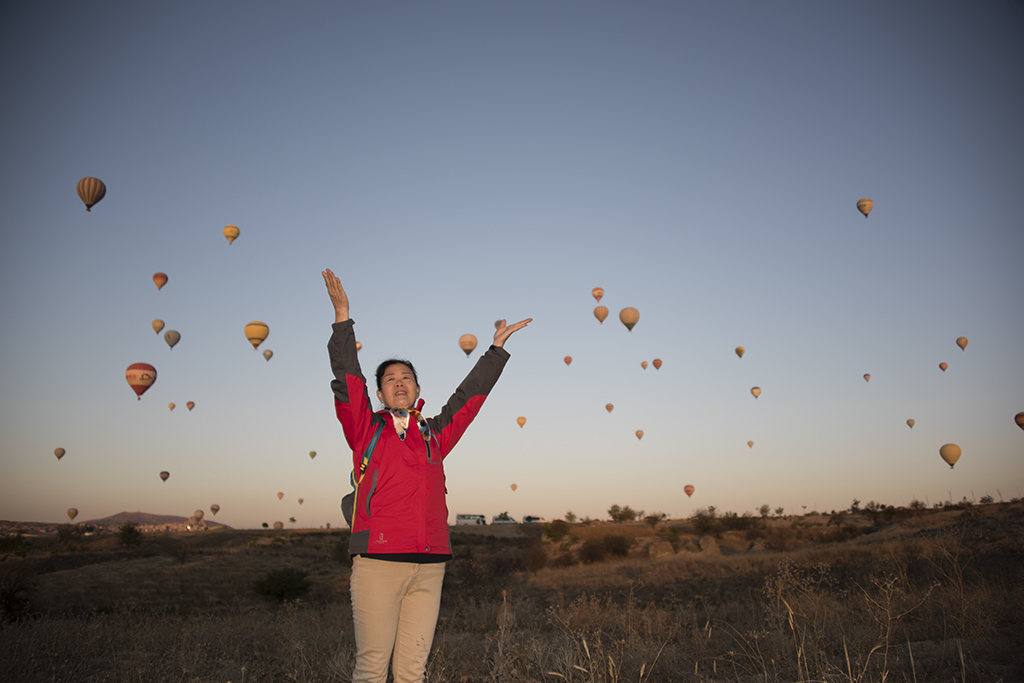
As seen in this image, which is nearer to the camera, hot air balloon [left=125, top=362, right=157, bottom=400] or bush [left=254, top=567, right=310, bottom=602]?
bush [left=254, top=567, right=310, bottom=602]

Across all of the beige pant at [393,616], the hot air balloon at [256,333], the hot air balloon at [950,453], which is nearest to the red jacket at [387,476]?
the beige pant at [393,616]

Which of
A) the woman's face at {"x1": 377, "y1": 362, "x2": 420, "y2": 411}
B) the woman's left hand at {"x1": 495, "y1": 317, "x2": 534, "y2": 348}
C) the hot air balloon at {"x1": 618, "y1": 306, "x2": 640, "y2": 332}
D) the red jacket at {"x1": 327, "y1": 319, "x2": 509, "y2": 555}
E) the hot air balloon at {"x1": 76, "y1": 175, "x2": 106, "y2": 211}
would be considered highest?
the hot air balloon at {"x1": 76, "y1": 175, "x2": 106, "y2": 211}

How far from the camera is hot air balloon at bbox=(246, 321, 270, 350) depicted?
27.4 metres

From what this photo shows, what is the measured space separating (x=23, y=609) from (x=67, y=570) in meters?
21.6

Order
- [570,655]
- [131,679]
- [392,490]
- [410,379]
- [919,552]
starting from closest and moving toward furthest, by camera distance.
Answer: [392,490] → [410,379] → [570,655] → [131,679] → [919,552]

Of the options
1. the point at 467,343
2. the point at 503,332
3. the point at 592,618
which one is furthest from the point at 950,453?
the point at 503,332

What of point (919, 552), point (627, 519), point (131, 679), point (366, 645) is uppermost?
point (366, 645)

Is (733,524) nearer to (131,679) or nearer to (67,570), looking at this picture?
(67,570)

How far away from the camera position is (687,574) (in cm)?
2100

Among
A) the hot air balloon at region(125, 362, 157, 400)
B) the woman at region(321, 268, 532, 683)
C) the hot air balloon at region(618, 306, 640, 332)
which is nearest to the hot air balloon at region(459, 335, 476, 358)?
the hot air balloon at region(618, 306, 640, 332)

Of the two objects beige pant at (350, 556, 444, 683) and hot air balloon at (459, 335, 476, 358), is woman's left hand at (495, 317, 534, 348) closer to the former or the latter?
beige pant at (350, 556, 444, 683)

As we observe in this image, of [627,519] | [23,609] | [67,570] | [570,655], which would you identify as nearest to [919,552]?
[570,655]

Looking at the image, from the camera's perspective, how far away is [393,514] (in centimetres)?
326

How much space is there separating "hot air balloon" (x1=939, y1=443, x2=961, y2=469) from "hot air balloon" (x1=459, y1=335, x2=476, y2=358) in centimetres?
2852
